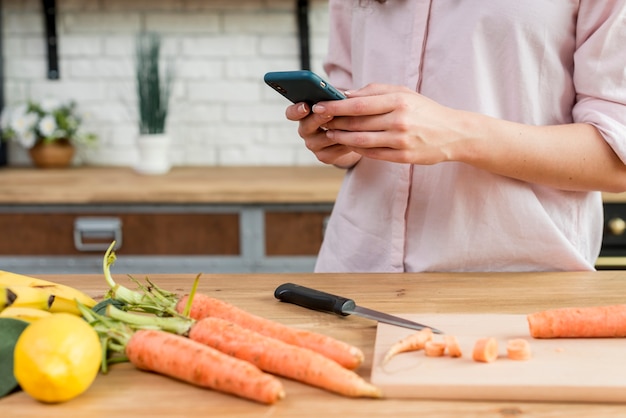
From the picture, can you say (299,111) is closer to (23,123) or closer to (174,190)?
(174,190)

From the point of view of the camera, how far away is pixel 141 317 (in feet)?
3.00

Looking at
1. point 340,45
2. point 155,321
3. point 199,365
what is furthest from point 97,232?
point 199,365

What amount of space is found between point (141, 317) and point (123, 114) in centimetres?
205

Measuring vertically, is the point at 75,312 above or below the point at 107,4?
below

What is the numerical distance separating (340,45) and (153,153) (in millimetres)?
1218

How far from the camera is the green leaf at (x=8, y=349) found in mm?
823

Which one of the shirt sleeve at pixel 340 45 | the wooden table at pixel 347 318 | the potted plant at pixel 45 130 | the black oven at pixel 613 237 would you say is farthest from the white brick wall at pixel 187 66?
the wooden table at pixel 347 318

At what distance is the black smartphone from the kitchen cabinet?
111 centimetres

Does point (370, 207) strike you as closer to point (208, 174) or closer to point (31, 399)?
point (31, 399)

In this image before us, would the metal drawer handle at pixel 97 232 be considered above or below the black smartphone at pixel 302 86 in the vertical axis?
below

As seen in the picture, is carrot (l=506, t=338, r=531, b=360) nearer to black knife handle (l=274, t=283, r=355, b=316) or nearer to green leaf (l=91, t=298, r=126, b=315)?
black knife handle (l=274, t=283, r=355, b=316)

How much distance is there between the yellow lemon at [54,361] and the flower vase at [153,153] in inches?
71.5

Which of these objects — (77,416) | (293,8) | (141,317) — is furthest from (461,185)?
(293,8)

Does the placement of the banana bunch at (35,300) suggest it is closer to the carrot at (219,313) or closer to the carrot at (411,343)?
the carrot at (219,313)
